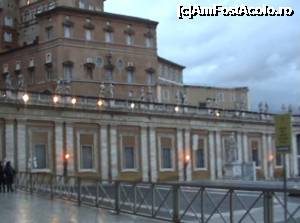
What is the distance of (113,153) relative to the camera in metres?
56.8

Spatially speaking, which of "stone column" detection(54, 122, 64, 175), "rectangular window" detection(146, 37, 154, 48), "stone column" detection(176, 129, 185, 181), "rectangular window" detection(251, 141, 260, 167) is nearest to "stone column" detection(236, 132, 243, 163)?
"rectangular window" detection(251, 141, 260, 167)

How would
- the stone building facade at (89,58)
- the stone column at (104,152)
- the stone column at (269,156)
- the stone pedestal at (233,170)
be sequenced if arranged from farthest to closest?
1. the stone building facade at (89,58)
2. the stone column at (269,156)
3. the stone pedestal at (233,170)
4. the stone column at (104,152)

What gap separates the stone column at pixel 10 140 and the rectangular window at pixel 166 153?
1714 cm

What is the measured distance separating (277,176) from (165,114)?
1976cm

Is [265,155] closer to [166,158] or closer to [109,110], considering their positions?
[166,158]

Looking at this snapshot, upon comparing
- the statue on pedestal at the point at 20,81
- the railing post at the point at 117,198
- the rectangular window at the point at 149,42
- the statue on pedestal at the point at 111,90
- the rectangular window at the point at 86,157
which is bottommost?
the railing post at the point at 117,198

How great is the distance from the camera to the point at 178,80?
335 ft

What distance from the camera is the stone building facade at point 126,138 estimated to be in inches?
1978

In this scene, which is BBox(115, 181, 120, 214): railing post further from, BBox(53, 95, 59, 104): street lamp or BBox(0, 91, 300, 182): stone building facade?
BBox(53, 95, 59, 104): street lamp

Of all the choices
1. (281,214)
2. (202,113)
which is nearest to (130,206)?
(281,214)

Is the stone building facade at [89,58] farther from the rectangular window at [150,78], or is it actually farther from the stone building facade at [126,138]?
the stone building facade at [126,138]

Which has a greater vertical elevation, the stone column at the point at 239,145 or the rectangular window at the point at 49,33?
the rectangular window at the point at 49,33

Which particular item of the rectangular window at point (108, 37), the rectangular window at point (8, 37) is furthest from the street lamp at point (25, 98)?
the rectangular window at point (8, 37)

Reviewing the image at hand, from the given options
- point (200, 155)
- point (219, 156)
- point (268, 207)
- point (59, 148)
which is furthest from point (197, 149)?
point (268, 207)
